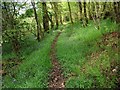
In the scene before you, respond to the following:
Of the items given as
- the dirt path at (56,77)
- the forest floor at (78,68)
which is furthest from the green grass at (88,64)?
the dirt path at (56,77)

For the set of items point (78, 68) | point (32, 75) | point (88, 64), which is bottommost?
point (32, 75)

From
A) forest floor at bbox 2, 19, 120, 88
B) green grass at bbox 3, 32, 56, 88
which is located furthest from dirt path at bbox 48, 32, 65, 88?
green grass at bbox 3, 32, 56, 88

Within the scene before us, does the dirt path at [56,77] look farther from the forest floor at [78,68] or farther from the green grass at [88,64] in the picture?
the green grass at [88,64]

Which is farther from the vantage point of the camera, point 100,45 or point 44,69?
point 100,45

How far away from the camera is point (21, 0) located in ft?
73.6

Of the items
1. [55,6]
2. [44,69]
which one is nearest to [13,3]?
[44,69]

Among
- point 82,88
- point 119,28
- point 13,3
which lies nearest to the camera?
point 82,88

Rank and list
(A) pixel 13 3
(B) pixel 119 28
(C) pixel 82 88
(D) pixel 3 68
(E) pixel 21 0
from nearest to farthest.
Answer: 1. (C) pixel 82 88
2. (B) pixel 119 28
3. (D) pixel 3 68
4. (A) pixel 13 3
5. (E) pixel 21 0

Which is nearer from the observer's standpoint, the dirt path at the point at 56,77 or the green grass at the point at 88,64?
the green grass at the point at 88,64

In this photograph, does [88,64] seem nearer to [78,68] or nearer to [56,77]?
[78,68]

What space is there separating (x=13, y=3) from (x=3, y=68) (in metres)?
5.77

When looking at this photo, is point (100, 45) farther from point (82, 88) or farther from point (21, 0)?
point (21, 0)

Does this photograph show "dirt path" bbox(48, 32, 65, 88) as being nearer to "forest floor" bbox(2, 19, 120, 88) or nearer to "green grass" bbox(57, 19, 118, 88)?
"forest floor" bbox(2, 19, 120, 88)

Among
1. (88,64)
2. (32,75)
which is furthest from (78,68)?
(32,75)
